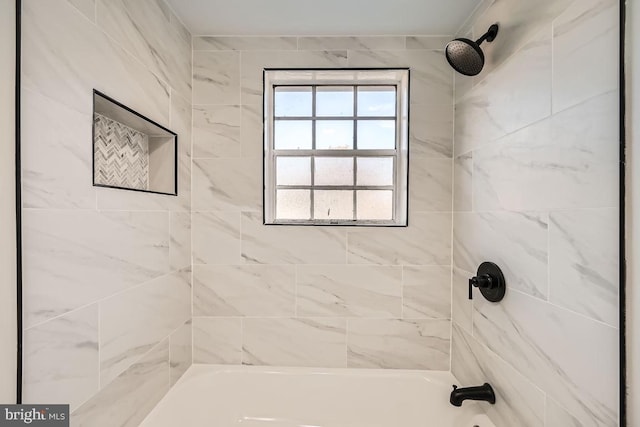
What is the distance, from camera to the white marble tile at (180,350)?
1.62 m

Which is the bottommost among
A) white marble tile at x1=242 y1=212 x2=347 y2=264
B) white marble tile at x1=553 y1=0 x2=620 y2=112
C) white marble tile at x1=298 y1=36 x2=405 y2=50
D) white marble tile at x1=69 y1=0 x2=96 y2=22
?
white marble tile at x1=242 y1=212 x2=347 y2=264

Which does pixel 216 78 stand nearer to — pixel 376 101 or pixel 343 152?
pixel 343 152

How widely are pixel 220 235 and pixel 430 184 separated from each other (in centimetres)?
127

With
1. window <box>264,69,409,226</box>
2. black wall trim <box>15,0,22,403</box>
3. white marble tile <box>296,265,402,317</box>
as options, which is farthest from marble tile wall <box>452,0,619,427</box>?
black wall trim <box>15,0,22,403</box>

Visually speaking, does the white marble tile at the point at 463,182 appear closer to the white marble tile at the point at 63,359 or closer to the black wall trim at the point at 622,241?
the black wall trim at the point at 622,241

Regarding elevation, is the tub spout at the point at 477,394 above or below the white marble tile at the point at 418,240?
below

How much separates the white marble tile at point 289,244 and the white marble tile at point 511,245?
67 centimetres

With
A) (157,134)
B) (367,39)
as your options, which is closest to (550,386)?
(367,39)

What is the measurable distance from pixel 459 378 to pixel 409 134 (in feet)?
4.58

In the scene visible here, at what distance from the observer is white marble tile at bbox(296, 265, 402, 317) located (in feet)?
5.91

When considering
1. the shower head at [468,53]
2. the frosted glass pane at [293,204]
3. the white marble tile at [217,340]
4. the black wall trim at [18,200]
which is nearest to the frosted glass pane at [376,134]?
the frosted glass pane at [293,204]

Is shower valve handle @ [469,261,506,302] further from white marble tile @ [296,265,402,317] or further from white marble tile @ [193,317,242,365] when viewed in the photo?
white marble tile @ [193,317,242,365]

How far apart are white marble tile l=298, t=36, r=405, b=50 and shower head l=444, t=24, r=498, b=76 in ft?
1.59

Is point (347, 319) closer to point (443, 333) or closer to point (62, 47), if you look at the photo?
point (443, 333)
